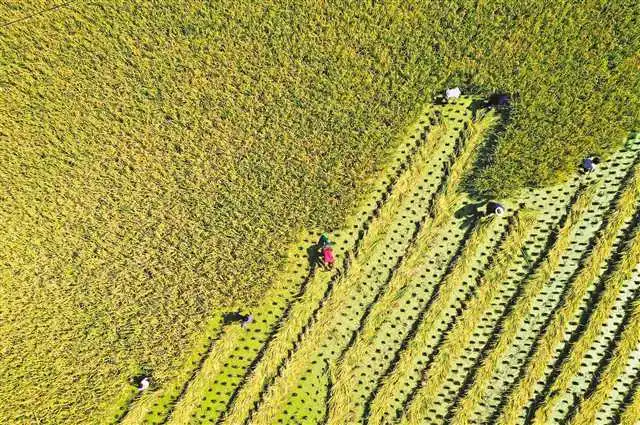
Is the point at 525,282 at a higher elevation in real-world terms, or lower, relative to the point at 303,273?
higher

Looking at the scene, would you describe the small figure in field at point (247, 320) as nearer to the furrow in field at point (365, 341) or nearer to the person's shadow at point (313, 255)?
the person's shadow at point (313, 255)

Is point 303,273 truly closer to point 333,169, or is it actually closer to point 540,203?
point 333,169

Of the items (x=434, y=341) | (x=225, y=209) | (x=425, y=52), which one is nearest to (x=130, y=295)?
(x=225, y=209)

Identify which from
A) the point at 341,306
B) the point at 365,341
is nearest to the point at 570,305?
the point at 365,341

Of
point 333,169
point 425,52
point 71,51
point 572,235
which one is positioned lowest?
point 71,51

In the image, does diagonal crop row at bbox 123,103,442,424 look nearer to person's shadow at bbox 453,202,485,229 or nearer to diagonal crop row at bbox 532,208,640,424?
person's shadow at bbox 453,202,485,229

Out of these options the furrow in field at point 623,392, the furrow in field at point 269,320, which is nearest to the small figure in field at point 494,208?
the furrow in field at point 269,320

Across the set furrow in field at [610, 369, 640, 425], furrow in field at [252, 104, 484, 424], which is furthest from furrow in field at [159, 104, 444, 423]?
furrow in field at [610, 369, 640, 425]
